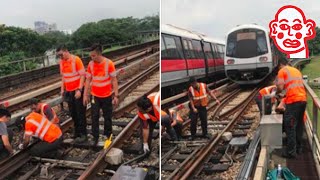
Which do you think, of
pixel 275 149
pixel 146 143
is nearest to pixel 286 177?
pixel 275 149

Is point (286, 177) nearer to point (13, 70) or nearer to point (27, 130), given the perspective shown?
point (27, 130)

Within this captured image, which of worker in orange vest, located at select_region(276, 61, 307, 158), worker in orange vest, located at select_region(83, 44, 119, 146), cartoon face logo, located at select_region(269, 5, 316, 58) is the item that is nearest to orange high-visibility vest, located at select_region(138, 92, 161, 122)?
worker in orange vest, located at select_region(83, 44, 119, 146)

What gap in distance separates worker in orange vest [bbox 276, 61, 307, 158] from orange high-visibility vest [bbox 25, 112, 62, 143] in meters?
2.50

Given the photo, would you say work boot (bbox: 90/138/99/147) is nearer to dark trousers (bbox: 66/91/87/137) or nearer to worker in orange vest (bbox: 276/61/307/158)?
dark trousers (bbox: 66/91/87/137)

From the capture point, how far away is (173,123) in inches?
128

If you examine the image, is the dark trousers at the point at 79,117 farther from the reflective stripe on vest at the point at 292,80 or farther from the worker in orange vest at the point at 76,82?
the reflective stripe on vest at the point at 292,80

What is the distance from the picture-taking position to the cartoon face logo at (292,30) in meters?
3.31

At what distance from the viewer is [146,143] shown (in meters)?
3.97

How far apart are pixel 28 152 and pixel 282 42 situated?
9.24ft

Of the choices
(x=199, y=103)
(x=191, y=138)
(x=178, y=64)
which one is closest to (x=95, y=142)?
(x=191, y=138)

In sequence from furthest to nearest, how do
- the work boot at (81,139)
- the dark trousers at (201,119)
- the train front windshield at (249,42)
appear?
the train front windshield at (249,42) → the work boot at (81,139) → the dark trousers at (201,119)

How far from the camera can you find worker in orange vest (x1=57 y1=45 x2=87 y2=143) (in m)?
4.55

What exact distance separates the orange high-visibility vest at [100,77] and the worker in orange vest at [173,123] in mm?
822

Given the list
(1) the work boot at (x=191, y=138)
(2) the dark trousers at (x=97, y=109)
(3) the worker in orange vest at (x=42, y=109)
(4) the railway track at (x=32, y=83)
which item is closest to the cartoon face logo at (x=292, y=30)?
(1) the work boot at (x=191, y=138)
